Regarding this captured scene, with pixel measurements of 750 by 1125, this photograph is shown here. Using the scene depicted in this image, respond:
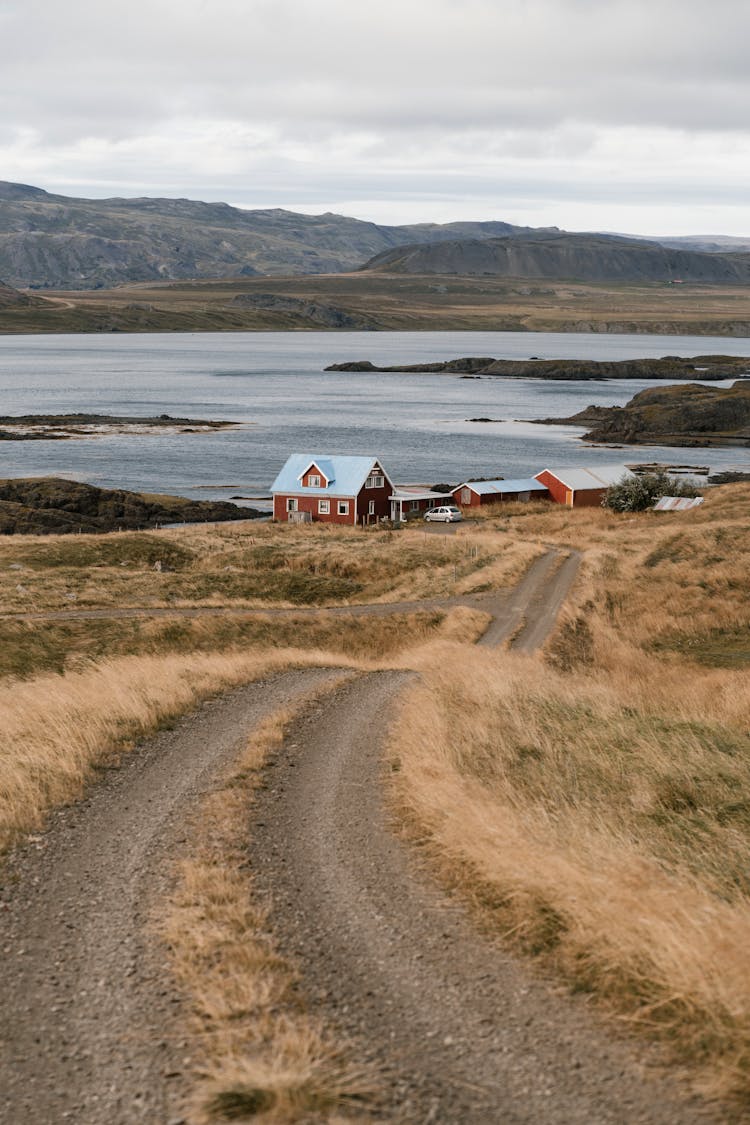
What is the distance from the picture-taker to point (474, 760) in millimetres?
14242

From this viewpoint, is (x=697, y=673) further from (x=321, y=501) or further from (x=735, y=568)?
(x=321, y=501)

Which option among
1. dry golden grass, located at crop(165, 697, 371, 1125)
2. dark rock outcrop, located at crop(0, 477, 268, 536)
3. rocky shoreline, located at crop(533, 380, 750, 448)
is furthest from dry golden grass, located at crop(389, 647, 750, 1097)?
rocky shoreline, located at crop(533, 380, 750, 448)

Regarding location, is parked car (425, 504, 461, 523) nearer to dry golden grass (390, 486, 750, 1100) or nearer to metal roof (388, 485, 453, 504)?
metal roof (388, 485, 453, 504)

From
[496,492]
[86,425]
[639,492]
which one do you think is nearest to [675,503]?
[639,492]

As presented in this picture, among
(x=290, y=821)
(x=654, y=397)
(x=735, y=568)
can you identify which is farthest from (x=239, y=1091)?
(x=654, y=397)

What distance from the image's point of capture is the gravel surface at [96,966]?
6965 mm

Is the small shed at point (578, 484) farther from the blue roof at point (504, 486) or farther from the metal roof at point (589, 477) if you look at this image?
the blue roof at point (504, 486)

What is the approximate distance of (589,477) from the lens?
306 feet

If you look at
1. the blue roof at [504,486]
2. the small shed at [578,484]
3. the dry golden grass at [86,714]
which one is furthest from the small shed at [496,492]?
the dry golden grass at [86,714]

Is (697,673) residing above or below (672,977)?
below

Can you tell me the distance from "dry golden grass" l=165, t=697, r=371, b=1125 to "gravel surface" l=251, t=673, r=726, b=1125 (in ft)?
0.79

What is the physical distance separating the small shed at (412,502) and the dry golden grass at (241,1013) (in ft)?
235

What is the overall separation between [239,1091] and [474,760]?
7966 mm

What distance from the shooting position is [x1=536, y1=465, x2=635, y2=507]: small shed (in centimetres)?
9019
